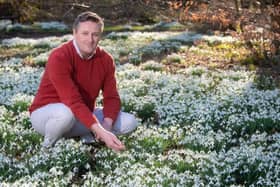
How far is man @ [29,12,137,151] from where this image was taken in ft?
20.0

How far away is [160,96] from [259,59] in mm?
4635

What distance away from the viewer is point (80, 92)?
6.71 meters

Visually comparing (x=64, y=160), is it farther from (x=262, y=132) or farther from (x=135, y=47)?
(x=135, y=47)

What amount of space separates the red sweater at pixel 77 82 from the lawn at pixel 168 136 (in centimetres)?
58

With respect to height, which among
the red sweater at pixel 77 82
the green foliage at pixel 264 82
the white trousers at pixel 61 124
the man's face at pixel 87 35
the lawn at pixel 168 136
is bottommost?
the green foliage at pixel 264 82

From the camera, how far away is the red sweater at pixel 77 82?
6.16m

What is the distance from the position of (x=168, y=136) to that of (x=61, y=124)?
1.71 metres

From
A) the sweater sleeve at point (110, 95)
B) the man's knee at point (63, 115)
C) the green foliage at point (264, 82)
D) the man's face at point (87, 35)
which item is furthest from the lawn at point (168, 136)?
the man's face at point (87, 35)

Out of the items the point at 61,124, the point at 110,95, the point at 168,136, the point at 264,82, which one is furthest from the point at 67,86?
the point at 264,82

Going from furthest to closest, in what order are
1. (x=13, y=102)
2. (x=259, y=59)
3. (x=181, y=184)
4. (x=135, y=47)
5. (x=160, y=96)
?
(x=135, y=47) → (x=259, y=59) → (x=160, y=96) → (x=13, y=102) → (x=181, y=184)

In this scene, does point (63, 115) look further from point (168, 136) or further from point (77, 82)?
point (168, 136)

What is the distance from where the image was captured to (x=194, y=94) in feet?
31.8

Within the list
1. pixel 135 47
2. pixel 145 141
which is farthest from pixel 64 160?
pixel 135 47

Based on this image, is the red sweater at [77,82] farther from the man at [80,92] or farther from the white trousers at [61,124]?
the white trousers at [61,124]
